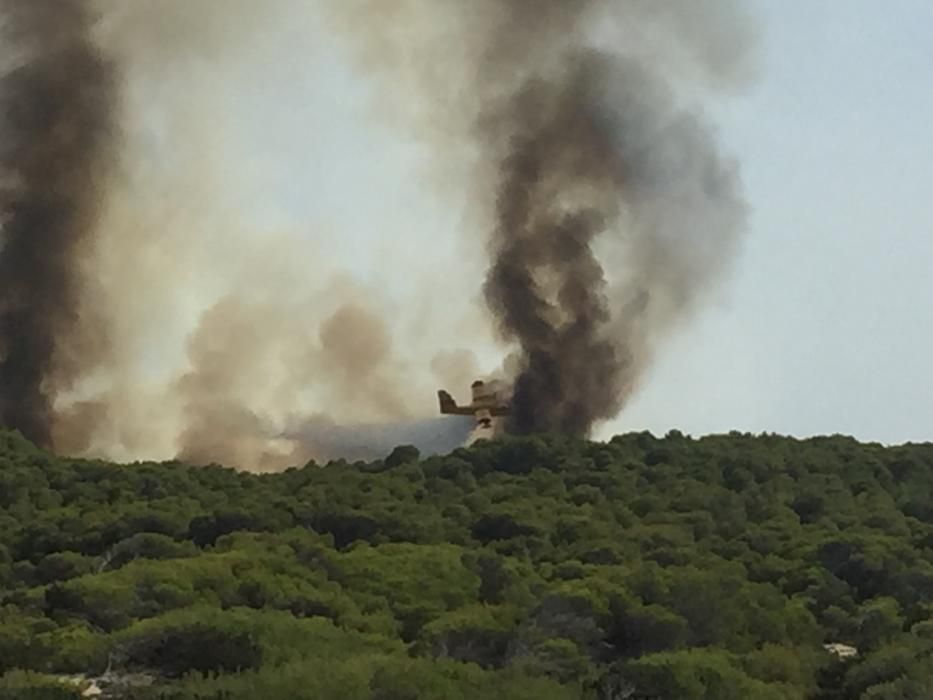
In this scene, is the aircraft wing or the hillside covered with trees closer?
the hillside covered with trees

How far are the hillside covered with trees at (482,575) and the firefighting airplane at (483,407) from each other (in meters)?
15.3

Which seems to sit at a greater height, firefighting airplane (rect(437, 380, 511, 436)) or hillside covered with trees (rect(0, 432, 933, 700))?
firefighting airplane (rect(437, 380, 511, 436))

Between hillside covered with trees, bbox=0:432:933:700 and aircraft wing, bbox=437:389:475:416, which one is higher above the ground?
aircraft wing, bbox=437:389:475:416

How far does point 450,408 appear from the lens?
112125 millimetres

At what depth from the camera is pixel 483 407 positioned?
112 m

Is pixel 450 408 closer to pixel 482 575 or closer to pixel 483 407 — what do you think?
pixel 483 407

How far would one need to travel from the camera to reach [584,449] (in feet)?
309

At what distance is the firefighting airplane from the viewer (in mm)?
110875

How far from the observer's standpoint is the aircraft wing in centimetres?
11200

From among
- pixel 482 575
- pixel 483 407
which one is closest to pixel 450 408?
pixel 483 407

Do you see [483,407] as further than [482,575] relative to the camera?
Yes

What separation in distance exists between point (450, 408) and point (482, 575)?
2236 inches

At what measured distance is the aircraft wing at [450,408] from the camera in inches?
4409

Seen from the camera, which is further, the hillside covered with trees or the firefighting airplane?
the firefighting airplane
